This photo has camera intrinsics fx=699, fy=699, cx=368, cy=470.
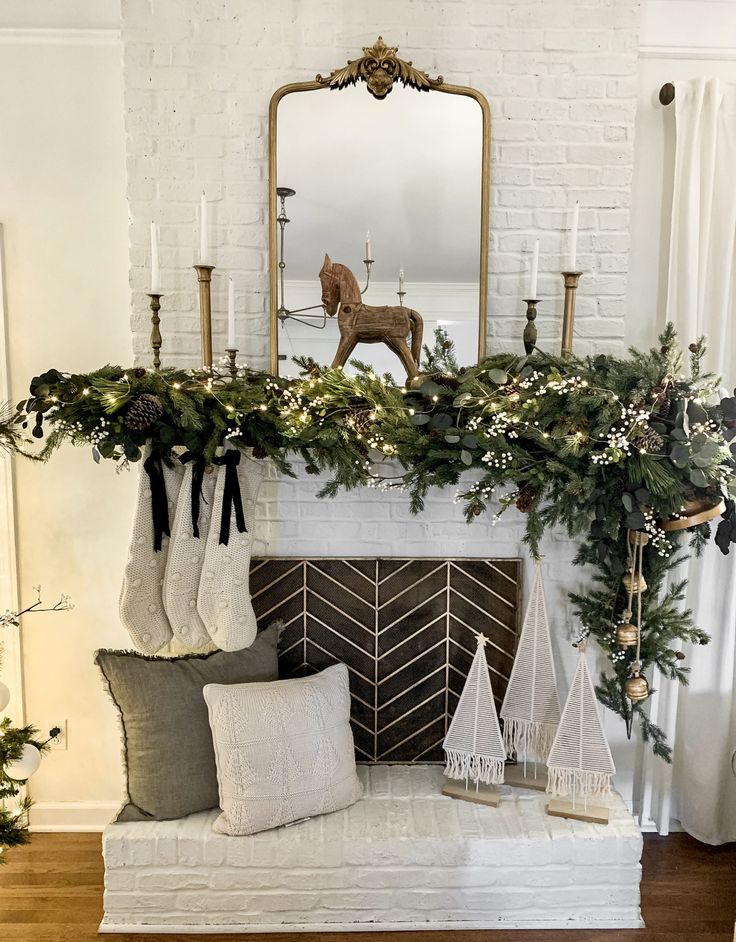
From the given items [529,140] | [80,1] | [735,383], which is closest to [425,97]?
[529,140]

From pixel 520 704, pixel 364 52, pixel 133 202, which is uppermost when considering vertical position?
pixel 364 52

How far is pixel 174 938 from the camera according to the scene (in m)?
1.88

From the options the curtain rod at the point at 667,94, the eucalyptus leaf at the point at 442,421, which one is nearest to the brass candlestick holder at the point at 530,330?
the eucalyptus leaf at the point at 442,421

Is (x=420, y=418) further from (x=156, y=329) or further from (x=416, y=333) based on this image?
(x=156, y=329)

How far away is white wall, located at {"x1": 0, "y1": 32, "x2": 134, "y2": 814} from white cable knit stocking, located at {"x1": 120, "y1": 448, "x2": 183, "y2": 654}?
326 millimetres

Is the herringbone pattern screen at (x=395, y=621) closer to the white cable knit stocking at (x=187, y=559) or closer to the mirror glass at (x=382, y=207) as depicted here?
the white cable knit stocking at (x=187, y=559)

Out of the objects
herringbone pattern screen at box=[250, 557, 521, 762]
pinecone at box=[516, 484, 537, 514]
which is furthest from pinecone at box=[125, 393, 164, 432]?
pinecone at box=[516, 484, 537, 514]

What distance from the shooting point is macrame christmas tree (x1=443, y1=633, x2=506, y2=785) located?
2033mm

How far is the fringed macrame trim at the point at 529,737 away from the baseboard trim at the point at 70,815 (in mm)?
1330

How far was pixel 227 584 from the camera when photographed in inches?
78.9

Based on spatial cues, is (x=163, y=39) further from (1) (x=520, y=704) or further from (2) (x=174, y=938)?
(2) (x=174, y=938)

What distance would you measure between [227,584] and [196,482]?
305 millimetres

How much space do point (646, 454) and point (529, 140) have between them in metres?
1.01

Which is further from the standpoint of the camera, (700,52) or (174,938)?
(700,52)
